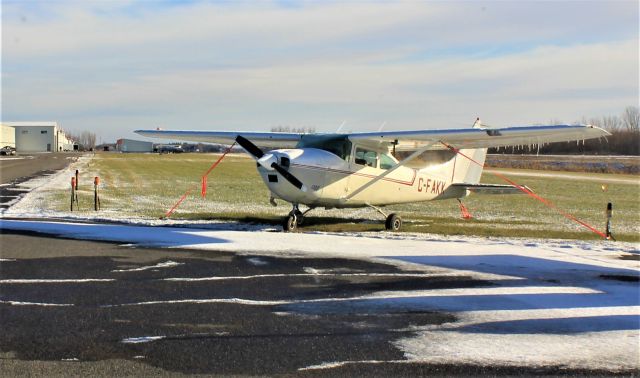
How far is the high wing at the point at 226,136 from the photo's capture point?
1656cm

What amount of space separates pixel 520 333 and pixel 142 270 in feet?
18.2

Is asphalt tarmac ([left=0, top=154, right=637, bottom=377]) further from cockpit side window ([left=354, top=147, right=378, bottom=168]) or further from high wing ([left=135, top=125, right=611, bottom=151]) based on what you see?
cockpit side window ([left=354, top=147, right=378, bottom=168])

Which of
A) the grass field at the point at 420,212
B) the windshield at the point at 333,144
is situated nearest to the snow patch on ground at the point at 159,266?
the grass field at the point at 420,212

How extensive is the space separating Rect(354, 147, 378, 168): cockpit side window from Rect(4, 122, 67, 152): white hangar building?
167534mm

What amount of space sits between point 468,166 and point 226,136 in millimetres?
7385

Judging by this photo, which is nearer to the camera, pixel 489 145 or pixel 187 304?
pixel 187 304

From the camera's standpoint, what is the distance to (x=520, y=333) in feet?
20.6

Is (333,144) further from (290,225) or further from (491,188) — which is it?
(491,188)

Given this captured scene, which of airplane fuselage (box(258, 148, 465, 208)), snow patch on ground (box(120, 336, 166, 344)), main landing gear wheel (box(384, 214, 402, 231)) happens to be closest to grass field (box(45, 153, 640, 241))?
main landing gear wheel (box(384, 214, 402, 231))

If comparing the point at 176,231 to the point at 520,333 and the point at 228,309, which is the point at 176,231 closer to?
the point at 228,309

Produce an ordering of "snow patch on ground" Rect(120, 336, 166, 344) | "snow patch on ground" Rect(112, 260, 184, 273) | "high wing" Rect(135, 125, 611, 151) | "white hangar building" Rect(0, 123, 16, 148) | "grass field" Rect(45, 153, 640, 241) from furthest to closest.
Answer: "white hangar building" Rect(0, 123, 16, 148)
"grass field" Rect(45, 153, 640, 241)
"high wing" Rect(135, 125, 611, 151)
"snow patch on ground" Rect(112, 260, 184, 273)
"snow patch on ground" Rect(120, 336, 166, 344)

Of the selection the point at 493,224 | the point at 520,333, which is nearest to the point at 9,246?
the point at 520,333

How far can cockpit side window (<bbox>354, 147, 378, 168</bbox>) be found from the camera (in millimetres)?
15819

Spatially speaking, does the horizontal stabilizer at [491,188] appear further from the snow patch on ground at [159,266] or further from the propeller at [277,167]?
the snow patch on ground at [159,266]
